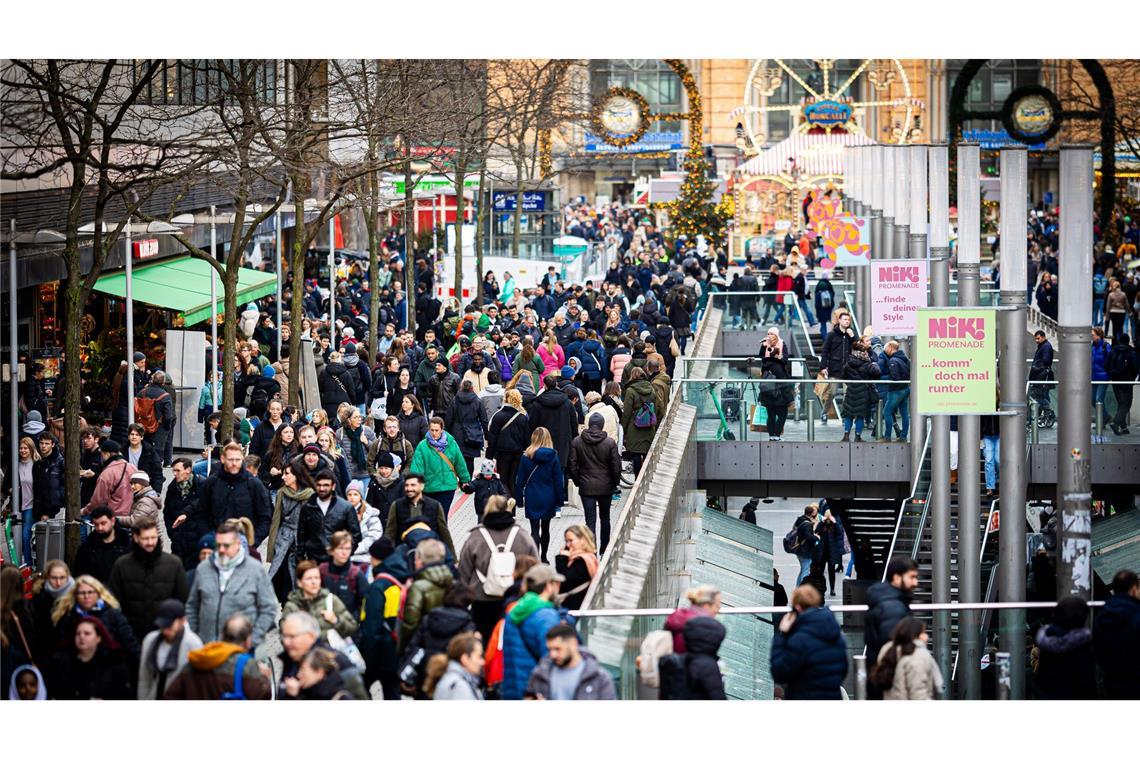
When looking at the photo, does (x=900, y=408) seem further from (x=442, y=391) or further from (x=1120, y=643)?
(x=1120, y=643)

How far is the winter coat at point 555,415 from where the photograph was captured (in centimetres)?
2181

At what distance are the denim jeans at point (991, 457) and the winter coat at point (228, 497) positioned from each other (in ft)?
37.9

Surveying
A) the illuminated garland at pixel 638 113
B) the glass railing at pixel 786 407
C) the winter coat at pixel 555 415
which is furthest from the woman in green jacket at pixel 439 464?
the illuminated garland at pixel 638 113

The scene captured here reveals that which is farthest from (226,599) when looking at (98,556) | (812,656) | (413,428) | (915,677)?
(413,428)

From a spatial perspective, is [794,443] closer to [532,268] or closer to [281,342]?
[281,342]

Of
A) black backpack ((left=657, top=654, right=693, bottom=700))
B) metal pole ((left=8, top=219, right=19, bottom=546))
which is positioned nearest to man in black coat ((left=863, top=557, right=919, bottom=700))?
black backpack ((left=657, top=654, right=693, bottom=700))

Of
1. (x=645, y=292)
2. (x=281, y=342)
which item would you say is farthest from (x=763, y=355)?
(x=645, y=292)

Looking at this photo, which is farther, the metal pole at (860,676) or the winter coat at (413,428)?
the winter coat at (413,428)

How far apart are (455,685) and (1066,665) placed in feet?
13.2

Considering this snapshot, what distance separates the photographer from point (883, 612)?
12594 millimetres

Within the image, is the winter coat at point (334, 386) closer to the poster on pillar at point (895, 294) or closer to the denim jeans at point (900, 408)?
the denim jeans at point (900, 408)

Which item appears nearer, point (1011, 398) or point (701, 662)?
point (701, 662)

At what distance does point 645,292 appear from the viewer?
49.9m

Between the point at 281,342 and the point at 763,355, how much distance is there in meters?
7.79
